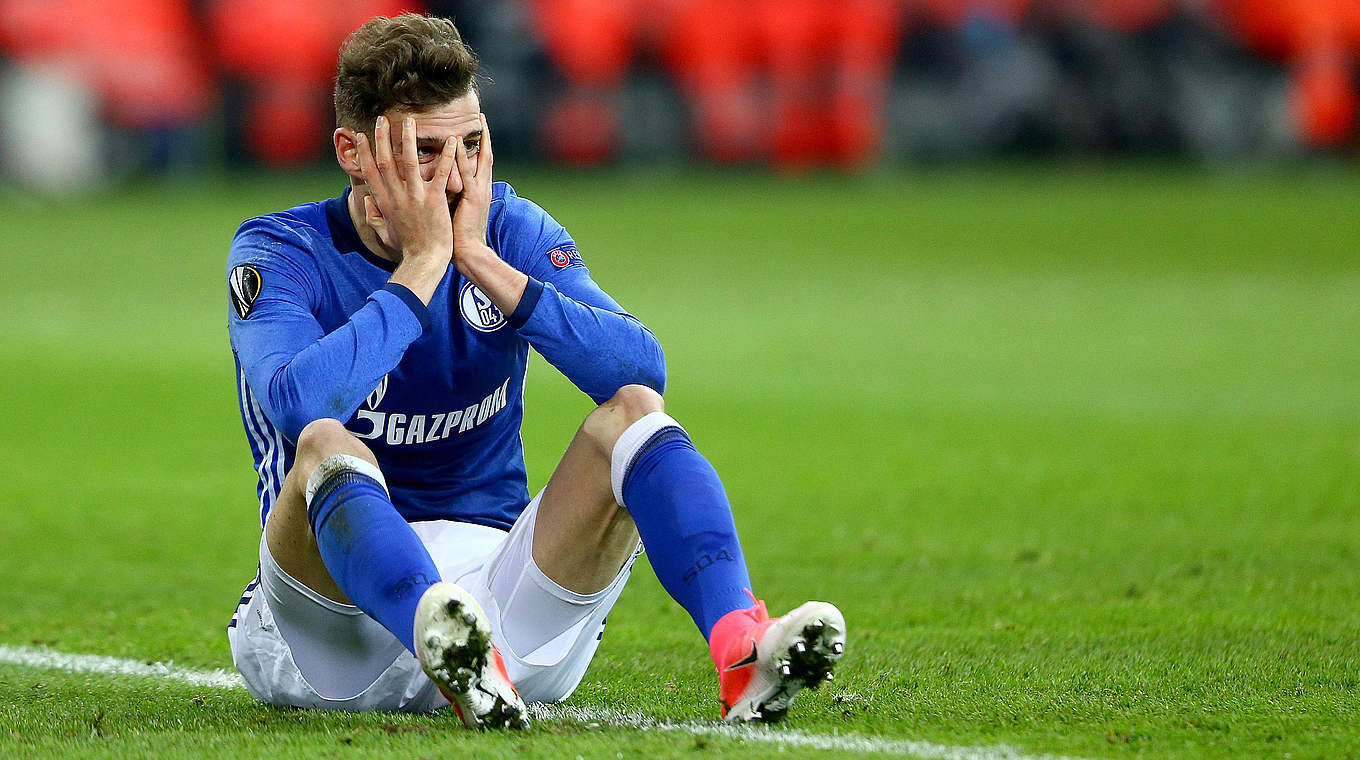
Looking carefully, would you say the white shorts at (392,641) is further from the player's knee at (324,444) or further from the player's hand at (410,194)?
the player's hand at (410,194)

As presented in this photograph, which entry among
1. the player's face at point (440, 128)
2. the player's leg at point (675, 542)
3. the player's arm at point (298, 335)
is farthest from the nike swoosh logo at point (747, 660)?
the player's face at point (440, 128)

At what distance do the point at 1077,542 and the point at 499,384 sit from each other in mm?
3109

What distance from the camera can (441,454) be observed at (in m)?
3.90

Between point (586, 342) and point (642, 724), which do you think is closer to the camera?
point (642, 724)

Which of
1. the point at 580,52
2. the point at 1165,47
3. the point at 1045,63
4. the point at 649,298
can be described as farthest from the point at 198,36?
the point at 1165,47

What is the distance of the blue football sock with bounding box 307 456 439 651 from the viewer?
3191mm

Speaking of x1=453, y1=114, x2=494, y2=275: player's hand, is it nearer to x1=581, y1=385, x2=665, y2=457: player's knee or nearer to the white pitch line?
x1=581, y1=385, x2=665, y2=457: player's knee

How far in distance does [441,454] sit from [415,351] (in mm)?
257

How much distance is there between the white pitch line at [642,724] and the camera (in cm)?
318

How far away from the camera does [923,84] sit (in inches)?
892

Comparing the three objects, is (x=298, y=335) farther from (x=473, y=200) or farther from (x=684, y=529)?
(x=684, y=529)

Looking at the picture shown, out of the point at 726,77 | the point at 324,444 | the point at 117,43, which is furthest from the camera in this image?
the point at 726,77

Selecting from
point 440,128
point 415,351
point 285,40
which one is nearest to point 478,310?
point 415,351

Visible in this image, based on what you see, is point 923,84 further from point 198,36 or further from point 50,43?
point 50,43
